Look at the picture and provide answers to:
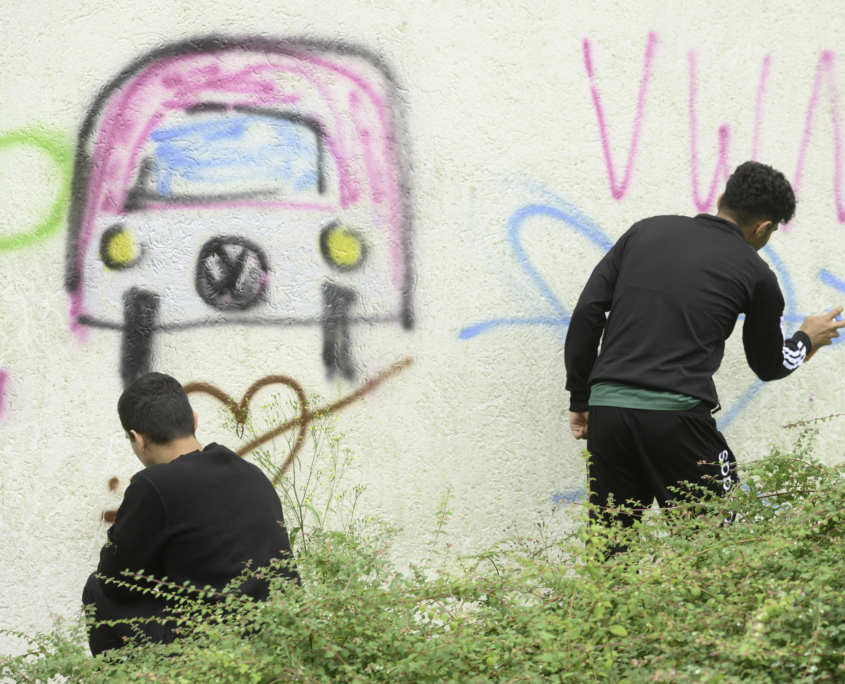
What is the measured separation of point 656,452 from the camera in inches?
102

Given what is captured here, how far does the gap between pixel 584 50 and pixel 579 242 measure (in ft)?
2.45

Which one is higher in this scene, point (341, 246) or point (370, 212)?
point (370, 212)

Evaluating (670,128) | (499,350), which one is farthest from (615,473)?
(670,128)

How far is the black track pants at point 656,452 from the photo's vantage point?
2.58 metres

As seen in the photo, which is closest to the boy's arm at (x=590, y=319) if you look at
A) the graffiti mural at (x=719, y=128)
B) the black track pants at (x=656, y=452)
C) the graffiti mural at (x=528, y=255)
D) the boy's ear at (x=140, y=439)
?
the black track pants at (x=656, y=452)

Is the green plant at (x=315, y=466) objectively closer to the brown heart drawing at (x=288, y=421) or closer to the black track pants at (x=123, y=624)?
the brown heart drawing at (x=288, y=421)

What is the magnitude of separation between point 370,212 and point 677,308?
4.02 feet

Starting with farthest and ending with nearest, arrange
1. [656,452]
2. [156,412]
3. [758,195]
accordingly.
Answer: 1. [758,195]
2. [656,452]
3. [156,412]

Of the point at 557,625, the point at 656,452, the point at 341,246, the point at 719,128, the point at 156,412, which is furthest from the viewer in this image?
the point at 719,128

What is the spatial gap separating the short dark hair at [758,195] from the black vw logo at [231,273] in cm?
168

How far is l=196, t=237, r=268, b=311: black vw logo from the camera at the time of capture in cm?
318

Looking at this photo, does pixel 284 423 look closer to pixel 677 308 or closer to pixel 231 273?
pixel 231 273

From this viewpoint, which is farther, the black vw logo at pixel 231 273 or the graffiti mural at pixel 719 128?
the graffiti mural at pixel 719 128

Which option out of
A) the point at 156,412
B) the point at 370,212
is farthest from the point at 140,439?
the point at 370,212
